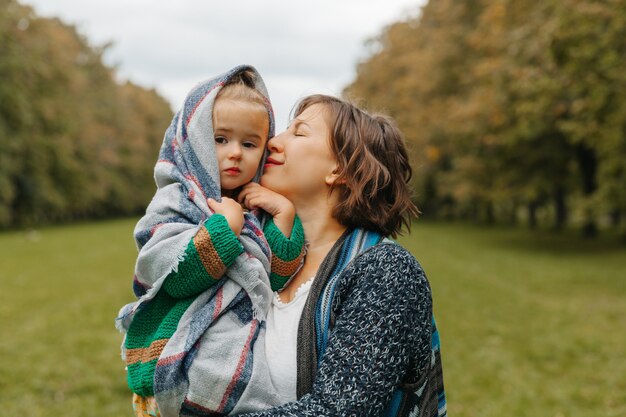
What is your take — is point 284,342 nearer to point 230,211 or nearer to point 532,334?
point 230,211

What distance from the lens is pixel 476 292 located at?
14609 mm

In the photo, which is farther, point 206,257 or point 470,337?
point 470,337

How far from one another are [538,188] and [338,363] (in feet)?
86.5

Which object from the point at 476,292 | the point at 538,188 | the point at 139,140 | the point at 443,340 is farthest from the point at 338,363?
the point at 139,140

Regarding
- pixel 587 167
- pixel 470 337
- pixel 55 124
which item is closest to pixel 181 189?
pixel 470 337

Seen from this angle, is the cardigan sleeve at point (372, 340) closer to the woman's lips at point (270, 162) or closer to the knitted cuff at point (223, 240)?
the knitted cuff at point (223, 240)

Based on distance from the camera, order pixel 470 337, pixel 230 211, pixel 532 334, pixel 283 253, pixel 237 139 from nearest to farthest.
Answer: pixel 230 211 < pixel 283 253 < pixel 237 139 < pixel 470 337 < pixel 532 334

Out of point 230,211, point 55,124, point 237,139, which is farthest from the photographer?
point 55,124

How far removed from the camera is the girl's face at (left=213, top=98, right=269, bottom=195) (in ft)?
8.06

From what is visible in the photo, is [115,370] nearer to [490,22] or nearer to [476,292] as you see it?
[476,292]

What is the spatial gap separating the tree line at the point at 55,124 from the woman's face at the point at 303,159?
3481cm

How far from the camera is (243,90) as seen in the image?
2.51m

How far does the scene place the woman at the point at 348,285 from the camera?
6.60 ft

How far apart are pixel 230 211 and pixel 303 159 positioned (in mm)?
369
